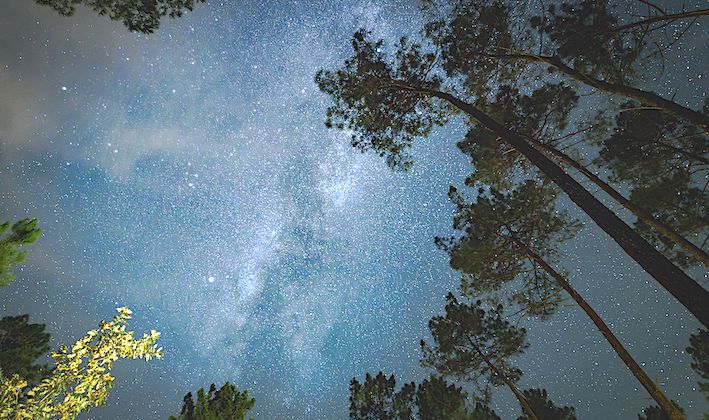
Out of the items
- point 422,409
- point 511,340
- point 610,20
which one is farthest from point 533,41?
point 422,409

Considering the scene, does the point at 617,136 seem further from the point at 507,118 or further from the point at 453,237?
the point at 453,237

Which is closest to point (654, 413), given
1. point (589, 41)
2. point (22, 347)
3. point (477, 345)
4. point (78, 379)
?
point (477, 345)

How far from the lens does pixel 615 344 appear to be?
7.41 m

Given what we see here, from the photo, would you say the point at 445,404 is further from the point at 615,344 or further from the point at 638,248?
the point at 638,248

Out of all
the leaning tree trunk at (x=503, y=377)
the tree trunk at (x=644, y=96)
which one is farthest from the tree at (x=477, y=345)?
the tree trunk at (x=644, y=96)

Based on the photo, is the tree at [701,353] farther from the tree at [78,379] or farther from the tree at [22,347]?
the tree at [22,347]

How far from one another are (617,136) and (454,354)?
26.8 feet

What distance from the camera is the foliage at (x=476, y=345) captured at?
39.2 feet

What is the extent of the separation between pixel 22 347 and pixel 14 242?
7315mm

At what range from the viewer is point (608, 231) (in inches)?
224

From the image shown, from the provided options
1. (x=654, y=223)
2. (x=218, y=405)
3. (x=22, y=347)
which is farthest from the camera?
(x=22, y=347)

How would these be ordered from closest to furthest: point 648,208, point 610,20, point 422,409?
point 610,20 < point 648,208 < point 422,409

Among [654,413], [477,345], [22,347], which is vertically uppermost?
[22,347]

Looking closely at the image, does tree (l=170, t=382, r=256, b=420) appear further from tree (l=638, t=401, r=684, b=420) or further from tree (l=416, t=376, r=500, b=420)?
tree (l=638, t=401, r=684, b=420)
